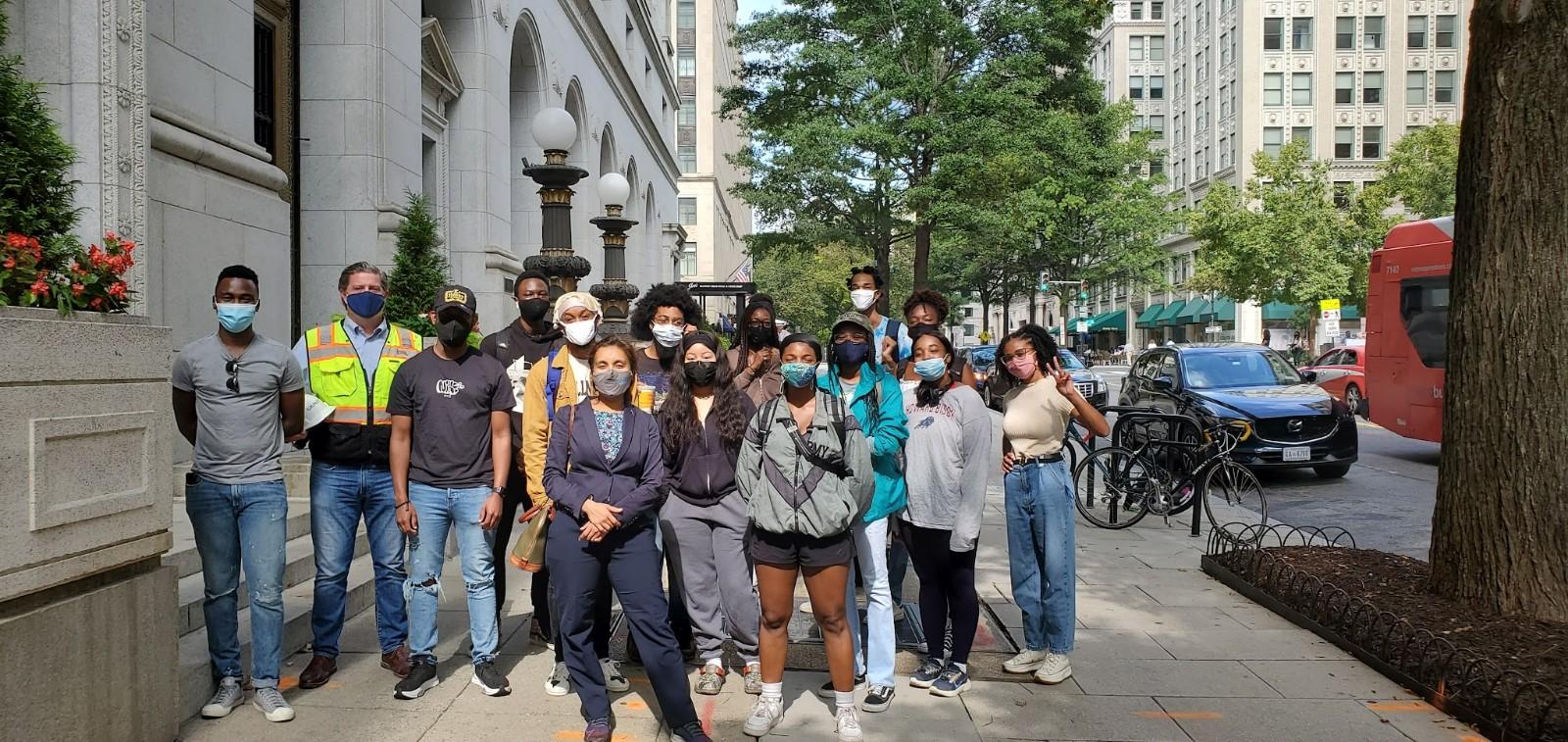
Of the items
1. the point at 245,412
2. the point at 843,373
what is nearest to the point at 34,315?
the point at 245,412

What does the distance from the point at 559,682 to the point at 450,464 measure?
1255 millimetres

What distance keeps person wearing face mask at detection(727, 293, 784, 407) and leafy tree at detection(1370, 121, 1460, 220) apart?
45138 millimetres

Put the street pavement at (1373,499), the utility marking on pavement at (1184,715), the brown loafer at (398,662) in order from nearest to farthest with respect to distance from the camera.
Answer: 1. the utility marking on pavement at (1184,715)
2. the brown loafer at (398,662)
3. the street pavement at (1373,499)

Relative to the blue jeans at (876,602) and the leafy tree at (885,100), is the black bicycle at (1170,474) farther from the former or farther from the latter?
the leafy tree at (885,100)

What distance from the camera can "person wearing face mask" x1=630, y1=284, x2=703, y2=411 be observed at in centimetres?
536

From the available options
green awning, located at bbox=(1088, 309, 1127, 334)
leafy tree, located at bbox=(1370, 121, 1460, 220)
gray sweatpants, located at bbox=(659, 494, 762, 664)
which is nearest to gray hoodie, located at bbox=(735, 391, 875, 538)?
gray sweatpants, located at bbox=(659, 494, 762, 664)

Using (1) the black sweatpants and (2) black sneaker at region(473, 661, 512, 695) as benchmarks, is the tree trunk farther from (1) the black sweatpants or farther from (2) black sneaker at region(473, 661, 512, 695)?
(2) black sneaker at region(473, 661, 512, 695)

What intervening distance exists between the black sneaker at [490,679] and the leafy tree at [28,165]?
2.65 meters

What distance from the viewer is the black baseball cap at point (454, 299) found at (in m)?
5.12

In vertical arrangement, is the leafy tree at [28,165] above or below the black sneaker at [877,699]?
above

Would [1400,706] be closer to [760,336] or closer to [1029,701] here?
[1029,701]

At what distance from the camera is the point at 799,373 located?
4.78 meters

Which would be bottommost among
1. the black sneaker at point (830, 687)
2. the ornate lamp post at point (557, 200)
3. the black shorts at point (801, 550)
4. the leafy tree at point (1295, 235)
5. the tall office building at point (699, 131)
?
the black sneaker at point (830, 687)

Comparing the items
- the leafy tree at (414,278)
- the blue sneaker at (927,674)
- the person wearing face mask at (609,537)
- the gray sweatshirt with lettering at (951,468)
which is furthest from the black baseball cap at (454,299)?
the leafy tree at (414,278)
